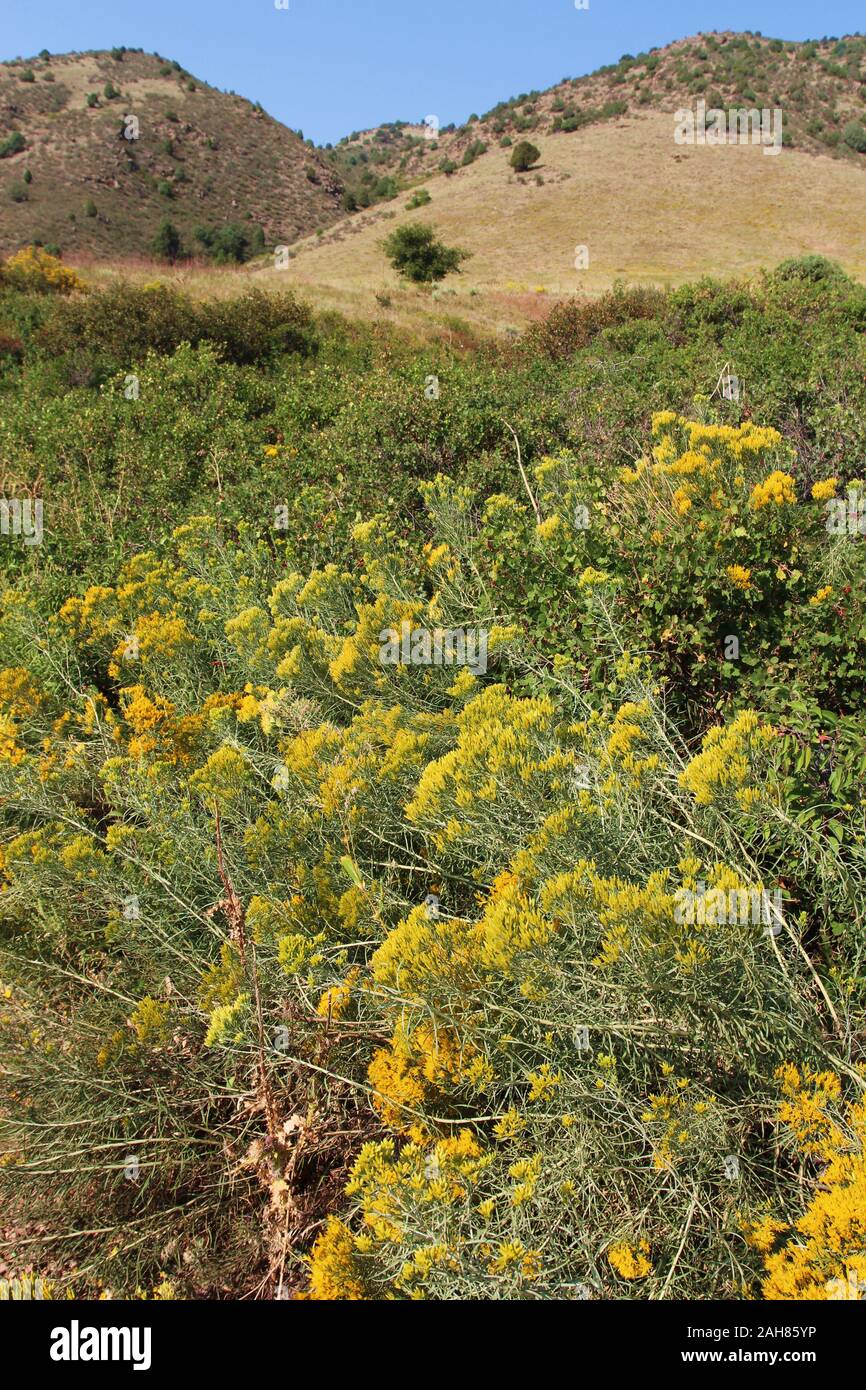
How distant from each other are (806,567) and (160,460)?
6.09 m

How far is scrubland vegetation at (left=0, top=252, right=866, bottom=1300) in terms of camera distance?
1.56m

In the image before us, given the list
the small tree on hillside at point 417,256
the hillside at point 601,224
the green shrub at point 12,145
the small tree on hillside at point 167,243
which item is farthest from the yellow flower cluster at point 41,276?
the green shrub at point 12,145

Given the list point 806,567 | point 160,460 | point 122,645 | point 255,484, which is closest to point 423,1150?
point 806,567

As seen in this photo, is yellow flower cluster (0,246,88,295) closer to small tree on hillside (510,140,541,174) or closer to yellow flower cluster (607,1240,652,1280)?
yellow flower cluster (607,1240,652,1280)

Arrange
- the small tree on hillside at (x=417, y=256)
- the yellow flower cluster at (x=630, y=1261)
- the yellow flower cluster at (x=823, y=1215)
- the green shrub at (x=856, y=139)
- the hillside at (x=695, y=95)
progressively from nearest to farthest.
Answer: the yellow flower cluster at (x=823, y=1215)
the yellow flower cluster at (x=630, y=1261)
the small tree on hillside at (x=417, y=256)
the green shrub at (x=856, y=139)
the hillside at (x=695, y=95)

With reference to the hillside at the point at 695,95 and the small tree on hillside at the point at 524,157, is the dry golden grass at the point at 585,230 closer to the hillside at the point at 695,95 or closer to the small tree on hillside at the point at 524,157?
the small tree on hillside at the point at 524,157

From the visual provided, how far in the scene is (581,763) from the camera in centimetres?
225

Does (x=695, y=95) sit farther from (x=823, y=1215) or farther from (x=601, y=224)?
(x=823, y=1215)

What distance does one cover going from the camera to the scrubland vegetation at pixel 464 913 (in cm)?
156

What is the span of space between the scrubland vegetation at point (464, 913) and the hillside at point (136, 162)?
49298 mm

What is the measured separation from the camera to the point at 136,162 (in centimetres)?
5131

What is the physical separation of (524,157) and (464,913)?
2270 inches

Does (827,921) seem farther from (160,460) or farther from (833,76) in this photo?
(833,76)

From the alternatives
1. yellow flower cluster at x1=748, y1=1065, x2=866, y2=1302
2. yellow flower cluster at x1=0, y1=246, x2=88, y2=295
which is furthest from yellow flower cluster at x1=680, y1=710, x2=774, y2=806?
yellow flower cluster at x1=0, y1=246, x2=88, y2=295
